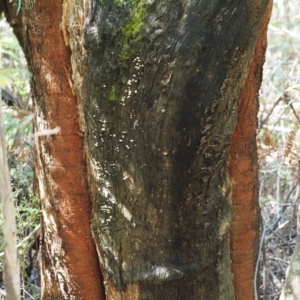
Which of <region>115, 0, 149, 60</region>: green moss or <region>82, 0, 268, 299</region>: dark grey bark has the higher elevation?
<region>115, 0, 149, 60</region>: green moss

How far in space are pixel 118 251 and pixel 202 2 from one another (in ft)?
2.93

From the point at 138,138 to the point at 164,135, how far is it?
0.29ft

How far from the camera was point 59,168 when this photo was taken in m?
1.88

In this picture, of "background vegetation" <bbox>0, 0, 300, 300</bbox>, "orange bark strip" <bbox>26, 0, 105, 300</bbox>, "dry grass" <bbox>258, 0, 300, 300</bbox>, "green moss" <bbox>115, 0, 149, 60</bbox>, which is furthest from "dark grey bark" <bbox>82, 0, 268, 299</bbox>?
"dry grass" <bbox>258, 0, 300, 300</bbox>

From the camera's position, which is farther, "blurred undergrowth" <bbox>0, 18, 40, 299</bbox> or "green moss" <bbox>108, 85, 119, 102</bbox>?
"blurred undergrowth" <bbox>0, 18, 40, 299</bbox>

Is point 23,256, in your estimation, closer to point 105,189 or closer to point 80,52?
point 105,189

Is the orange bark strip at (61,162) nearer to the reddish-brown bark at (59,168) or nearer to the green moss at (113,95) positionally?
the reddish-brown bark at (59,168)

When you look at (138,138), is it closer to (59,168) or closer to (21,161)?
(59,168)

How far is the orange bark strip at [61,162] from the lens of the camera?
5.79ft

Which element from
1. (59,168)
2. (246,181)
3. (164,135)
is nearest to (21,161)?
(59,168)

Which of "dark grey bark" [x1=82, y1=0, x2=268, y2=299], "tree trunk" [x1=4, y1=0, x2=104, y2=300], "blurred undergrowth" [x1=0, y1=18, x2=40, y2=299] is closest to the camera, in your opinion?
"dark grey bark" [x1=82, y1=0, x2=268, y2=299]

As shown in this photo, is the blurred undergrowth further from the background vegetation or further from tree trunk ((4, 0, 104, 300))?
tree trunk ((4, 0, 104, 300))

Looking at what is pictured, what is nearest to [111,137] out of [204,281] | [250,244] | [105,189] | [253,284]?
[105,189]

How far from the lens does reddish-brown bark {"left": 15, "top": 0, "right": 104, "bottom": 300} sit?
1.77 meters
